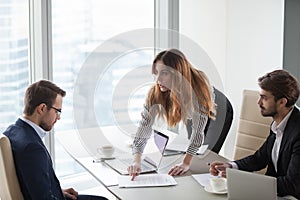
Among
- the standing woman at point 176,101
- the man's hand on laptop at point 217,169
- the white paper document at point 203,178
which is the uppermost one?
the standing woman at point 176,101

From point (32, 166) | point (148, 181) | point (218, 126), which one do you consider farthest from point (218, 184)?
point (218, 126)

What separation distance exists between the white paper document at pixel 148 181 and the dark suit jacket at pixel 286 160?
0.44m

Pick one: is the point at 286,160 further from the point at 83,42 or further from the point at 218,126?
the point at 83,42

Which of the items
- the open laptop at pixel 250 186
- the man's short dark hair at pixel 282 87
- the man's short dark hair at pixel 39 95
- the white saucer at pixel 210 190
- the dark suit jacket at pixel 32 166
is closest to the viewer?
the open laptop at pixel 250 186

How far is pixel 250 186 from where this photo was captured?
76.5 inches

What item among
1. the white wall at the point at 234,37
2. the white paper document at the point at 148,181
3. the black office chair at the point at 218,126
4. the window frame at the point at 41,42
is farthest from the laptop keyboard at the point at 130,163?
the white wall at the point at 234,37

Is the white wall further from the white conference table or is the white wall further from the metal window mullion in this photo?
the white conference table

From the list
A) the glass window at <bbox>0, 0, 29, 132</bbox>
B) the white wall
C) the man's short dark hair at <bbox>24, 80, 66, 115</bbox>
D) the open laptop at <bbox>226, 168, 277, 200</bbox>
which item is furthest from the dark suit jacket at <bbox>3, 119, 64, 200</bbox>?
the white wall

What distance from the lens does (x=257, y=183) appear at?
192 centimetres

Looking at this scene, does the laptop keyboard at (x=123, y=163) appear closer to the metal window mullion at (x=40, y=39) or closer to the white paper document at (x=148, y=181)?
the white paper document at (x=148, y=181)

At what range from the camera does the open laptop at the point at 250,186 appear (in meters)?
1.91

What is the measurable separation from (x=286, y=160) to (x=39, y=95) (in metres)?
1.16

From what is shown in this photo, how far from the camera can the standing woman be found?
102 inches

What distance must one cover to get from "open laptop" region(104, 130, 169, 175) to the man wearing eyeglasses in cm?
30
